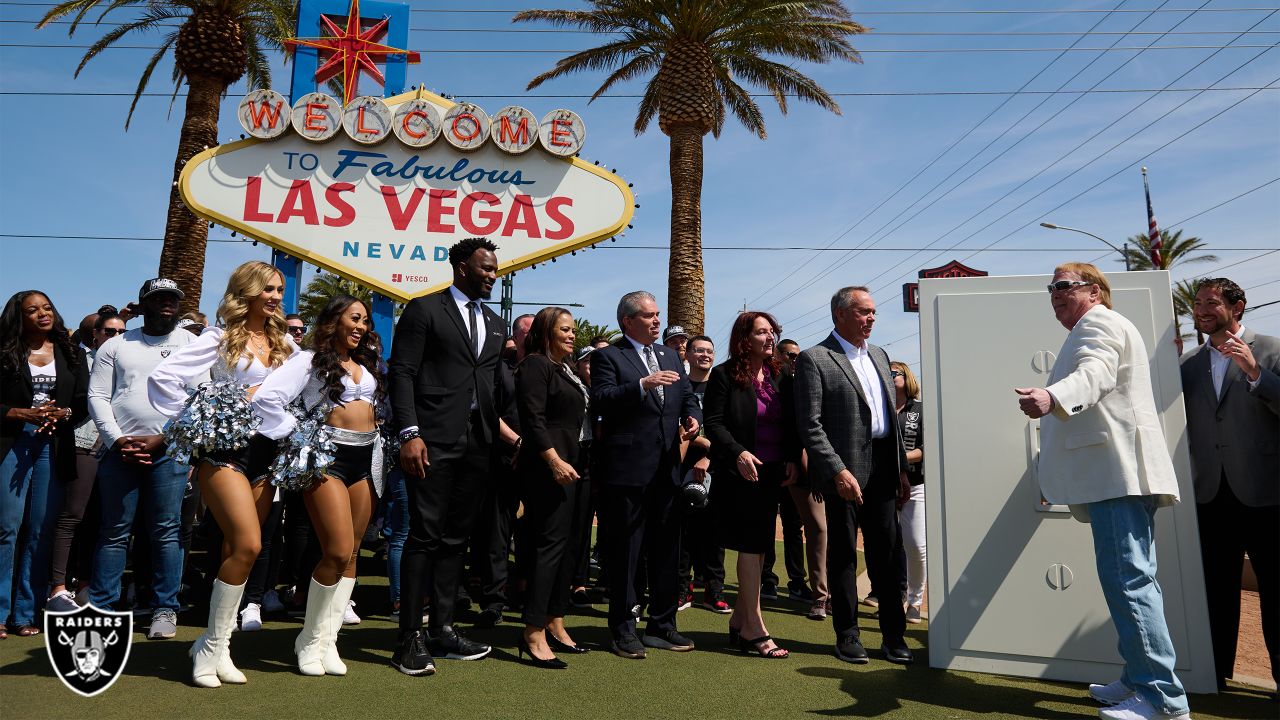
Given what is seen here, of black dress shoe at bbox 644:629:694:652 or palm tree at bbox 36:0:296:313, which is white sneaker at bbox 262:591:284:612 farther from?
palm tree at bbox 36:0:296:313

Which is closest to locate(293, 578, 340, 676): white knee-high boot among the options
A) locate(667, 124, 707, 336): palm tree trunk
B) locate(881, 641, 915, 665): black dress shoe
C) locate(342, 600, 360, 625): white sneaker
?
locate(342, 600, 360, 625): white sneaker

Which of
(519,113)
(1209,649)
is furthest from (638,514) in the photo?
(519,113)

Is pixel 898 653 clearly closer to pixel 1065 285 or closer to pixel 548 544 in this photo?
pixel 548 544

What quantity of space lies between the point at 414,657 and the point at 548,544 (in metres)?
0.89

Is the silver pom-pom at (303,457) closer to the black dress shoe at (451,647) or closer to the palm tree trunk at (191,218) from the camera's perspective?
the black dress shoe at (451,647)

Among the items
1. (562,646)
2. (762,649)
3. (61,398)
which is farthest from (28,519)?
(762,649)

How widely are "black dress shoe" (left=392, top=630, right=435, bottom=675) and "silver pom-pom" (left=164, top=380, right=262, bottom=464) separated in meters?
1.25

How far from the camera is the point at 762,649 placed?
4.65m

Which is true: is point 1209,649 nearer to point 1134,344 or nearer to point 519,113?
point 1134,344

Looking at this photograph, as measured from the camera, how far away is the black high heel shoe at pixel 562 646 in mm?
4602

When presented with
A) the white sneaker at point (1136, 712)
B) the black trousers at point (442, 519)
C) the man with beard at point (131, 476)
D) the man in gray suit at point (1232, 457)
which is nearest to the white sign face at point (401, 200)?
the man with beard at point (131, 476)

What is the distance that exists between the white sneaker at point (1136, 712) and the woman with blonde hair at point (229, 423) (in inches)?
147

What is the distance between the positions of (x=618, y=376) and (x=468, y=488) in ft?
3.54

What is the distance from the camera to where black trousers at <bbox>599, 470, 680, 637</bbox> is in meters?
4.69
